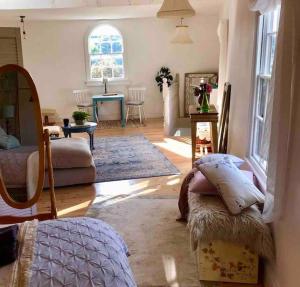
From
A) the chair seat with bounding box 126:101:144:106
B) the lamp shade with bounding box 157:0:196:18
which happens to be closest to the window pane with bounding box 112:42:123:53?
the chair seat with bounding box 126:101:144:106

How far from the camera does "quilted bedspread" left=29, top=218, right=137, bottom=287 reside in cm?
134

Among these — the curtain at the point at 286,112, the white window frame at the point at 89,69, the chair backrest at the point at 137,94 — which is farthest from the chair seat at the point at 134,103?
the curtain at the point at 286,112

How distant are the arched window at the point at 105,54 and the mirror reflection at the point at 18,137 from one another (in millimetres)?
6005

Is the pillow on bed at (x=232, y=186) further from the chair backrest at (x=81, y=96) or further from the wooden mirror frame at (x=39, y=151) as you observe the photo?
the chair backrest at (x=81, y=96)

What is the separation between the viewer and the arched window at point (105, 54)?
26.0ft

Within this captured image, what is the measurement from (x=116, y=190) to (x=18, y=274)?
263 centimetres

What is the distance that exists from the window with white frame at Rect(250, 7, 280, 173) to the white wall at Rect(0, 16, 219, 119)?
201 inches

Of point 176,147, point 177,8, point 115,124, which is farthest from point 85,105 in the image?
point 177,8

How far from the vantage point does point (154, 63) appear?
8023 mm

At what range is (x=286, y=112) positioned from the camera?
1.75 meters

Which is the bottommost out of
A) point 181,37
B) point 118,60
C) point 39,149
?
point 39,149

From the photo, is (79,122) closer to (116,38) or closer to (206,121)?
(206,121)

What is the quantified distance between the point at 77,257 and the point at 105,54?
23.2 ft

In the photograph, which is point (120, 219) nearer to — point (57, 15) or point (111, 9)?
point (111, 9)
